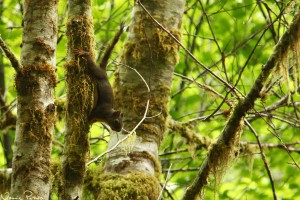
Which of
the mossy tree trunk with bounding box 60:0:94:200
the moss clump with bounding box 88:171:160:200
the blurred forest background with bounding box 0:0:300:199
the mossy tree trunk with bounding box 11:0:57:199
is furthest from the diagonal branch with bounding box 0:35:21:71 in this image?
the blurred forest background with bounding box 0:0:300:199

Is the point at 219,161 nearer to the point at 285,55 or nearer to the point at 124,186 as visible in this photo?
the point at 124,186

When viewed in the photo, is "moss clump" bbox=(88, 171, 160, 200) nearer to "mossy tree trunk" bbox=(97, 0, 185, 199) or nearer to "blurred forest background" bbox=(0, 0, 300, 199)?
"mossy tree trunk" bbox=(97, 0, 185, 199)

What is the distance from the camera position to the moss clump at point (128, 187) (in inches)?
141

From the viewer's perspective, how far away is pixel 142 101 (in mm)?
3967

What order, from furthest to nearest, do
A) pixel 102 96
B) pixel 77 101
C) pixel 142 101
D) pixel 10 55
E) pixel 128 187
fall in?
pixel 142 101 < pixel 128 187 < pixel 102 96 < pixel 77 101 < pixel 10 55

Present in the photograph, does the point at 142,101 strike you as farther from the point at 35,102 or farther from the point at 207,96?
the point at 207,96

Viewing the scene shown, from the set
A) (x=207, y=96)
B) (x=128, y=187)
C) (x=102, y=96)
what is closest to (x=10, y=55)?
(x=102, y=96)

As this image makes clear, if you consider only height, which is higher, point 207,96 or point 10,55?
point 10,55

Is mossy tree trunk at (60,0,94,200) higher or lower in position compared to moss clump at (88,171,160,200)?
higher

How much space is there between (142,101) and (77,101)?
1015mm

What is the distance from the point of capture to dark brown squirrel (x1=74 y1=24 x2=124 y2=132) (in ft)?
10.2

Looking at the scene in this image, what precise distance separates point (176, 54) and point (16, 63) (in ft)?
5.68

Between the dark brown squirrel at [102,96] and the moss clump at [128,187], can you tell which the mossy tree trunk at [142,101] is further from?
the dark brown squirrel at [102,96]

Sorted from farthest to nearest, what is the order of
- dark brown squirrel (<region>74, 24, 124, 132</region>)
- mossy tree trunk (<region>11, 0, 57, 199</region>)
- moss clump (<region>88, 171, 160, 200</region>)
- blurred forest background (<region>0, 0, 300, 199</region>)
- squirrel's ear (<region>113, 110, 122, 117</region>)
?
blurred forest background (<region>0, 0, 300, 199</region>) < squirrel's ear (<region>113, 110, 122, 117</region>) < moss clump (<region>88, 171, 160, 200</region>) < dark brown squirrel (<region>74, 24, 124, 132</region>) < mossy tree trunk (<region>11, 0, 57, 199</region>)
